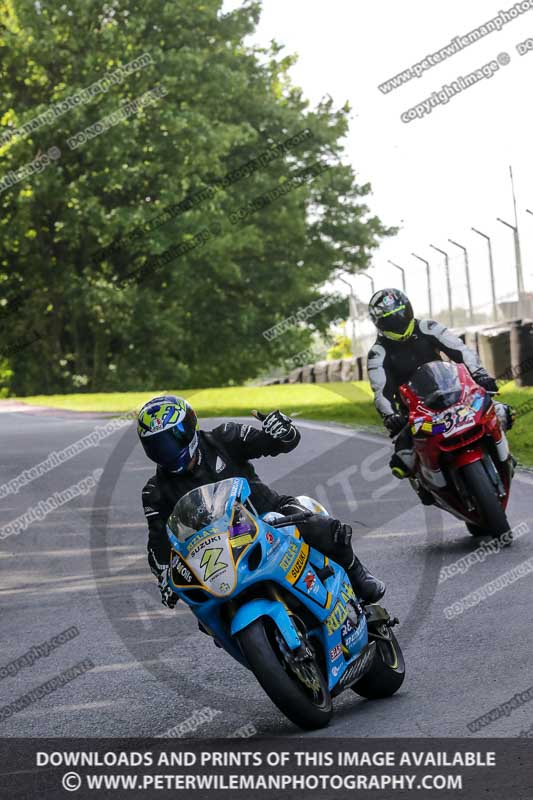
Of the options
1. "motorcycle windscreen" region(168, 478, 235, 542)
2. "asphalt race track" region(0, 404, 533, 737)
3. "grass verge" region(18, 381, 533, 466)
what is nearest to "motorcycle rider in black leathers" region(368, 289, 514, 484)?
"asphalt race track" region(0, 404, 533, 737)

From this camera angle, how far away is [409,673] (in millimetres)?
6723

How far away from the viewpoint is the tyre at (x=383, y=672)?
20.6ft

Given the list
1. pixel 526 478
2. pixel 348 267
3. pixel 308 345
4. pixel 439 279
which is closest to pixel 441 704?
pixel 526 478

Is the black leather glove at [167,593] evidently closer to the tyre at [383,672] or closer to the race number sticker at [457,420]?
the tyre at [383,672]

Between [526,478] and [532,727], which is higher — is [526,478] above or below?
below

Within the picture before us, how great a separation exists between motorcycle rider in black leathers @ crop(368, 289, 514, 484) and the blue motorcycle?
14.3 ft

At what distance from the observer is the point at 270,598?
569cm

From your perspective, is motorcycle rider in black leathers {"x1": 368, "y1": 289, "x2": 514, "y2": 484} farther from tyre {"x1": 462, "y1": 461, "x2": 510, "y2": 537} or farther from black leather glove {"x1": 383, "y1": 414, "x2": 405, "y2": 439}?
tyre {"x1": 462, "y1": 461, "x2": 510, "y2": 537}

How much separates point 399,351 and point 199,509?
16.4ft

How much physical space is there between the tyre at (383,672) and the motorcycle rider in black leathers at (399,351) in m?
3.94

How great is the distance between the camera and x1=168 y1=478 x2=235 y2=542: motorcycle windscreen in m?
5.75

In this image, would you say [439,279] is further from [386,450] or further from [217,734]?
[217,734]

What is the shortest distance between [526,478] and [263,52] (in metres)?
47.7

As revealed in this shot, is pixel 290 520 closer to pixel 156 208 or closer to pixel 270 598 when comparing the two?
pixel 270 598
